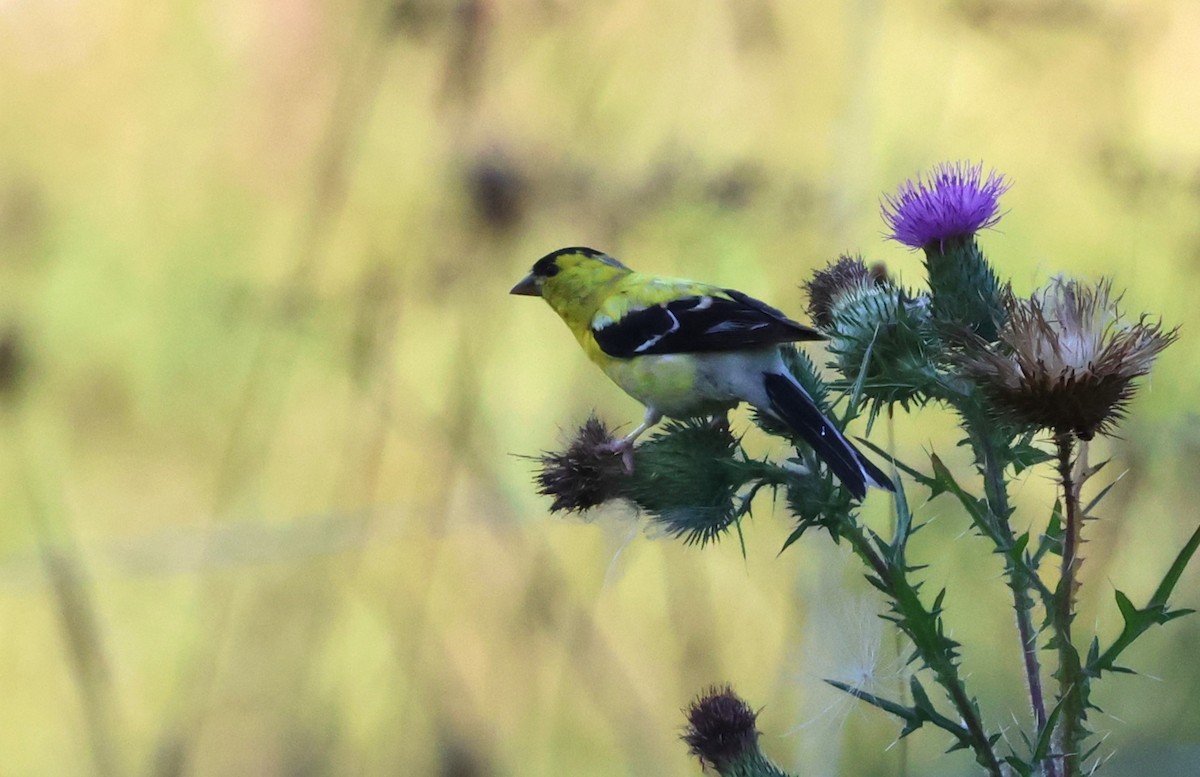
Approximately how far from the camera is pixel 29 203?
1.28 metres

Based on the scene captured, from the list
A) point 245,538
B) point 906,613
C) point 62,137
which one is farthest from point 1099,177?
point 62,137

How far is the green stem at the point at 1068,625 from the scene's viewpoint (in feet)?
2.11

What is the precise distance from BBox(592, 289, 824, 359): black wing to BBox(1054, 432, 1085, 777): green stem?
9.4 inches

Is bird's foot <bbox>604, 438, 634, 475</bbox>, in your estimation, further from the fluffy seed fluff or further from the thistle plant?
the fluffy seed fluff

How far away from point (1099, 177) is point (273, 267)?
4.18 feet

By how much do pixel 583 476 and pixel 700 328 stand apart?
19cm

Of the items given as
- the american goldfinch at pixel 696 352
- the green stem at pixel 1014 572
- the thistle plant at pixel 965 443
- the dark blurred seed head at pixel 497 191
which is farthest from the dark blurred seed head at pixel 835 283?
the dark blurred seed head at pixel 497 191

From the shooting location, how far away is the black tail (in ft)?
2.69

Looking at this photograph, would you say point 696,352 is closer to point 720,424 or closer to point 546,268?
point 720,424

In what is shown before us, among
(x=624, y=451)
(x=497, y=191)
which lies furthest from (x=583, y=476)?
(x=497, y=191)

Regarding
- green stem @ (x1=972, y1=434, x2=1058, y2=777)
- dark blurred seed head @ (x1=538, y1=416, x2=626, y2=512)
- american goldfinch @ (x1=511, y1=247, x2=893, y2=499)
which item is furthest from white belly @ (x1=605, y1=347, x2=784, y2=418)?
green stem @ (x1=972, y1=434, x2=1058, y2=777)

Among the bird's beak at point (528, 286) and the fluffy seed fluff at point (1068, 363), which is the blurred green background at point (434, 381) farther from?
the fluffy seed fluff at point (1068, 363)

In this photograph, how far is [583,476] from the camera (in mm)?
907

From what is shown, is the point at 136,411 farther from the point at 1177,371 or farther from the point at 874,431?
the point at 1177,371
